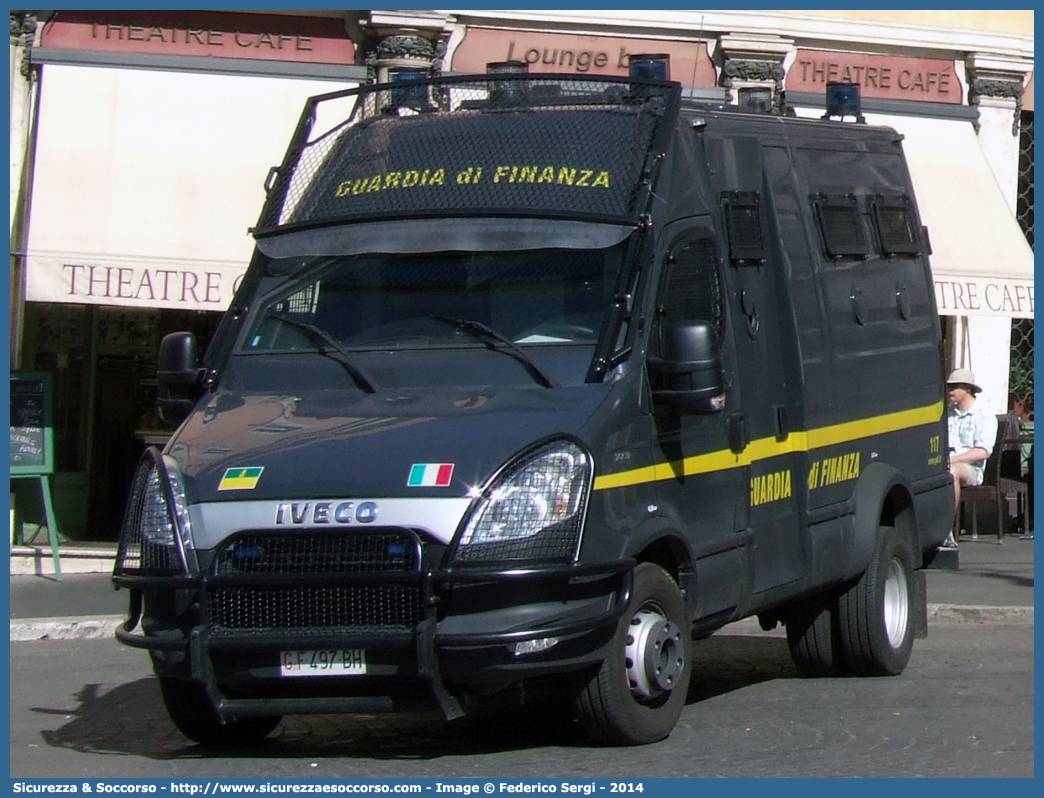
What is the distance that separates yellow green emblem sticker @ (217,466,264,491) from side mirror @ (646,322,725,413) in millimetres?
1650

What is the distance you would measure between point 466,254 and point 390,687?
6.46ft

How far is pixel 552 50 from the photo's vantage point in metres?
17.5

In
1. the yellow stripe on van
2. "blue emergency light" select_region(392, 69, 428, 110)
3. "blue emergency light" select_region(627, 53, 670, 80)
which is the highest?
"blue emergency light" select_region(627, 53, 670, 80)

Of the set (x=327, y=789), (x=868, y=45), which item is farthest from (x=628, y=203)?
(x=868, y=45)

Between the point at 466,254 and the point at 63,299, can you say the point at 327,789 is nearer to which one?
the point at 466,254

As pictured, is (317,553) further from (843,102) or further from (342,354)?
(843,102)

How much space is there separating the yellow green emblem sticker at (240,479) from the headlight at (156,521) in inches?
7.3

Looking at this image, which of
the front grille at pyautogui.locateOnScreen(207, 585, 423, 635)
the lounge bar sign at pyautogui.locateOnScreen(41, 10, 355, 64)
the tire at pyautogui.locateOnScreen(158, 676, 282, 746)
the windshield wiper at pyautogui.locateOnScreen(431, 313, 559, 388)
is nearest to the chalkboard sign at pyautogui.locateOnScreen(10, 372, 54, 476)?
the lounge bar sign at pyautogui.locateOnScreen(41, 10, 355, 64)

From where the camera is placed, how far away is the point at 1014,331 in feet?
63.2

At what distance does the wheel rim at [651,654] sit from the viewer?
7723 mm

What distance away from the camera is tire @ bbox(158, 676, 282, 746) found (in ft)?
26.3

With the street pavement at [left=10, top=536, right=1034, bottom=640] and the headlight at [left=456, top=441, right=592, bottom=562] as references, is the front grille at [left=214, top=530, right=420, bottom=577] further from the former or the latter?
the street pavement at [left=10, top=536, right=1034, bottom=640]

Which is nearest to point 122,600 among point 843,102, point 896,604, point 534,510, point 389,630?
point 896,604

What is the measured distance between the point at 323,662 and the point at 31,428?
8071 mm
